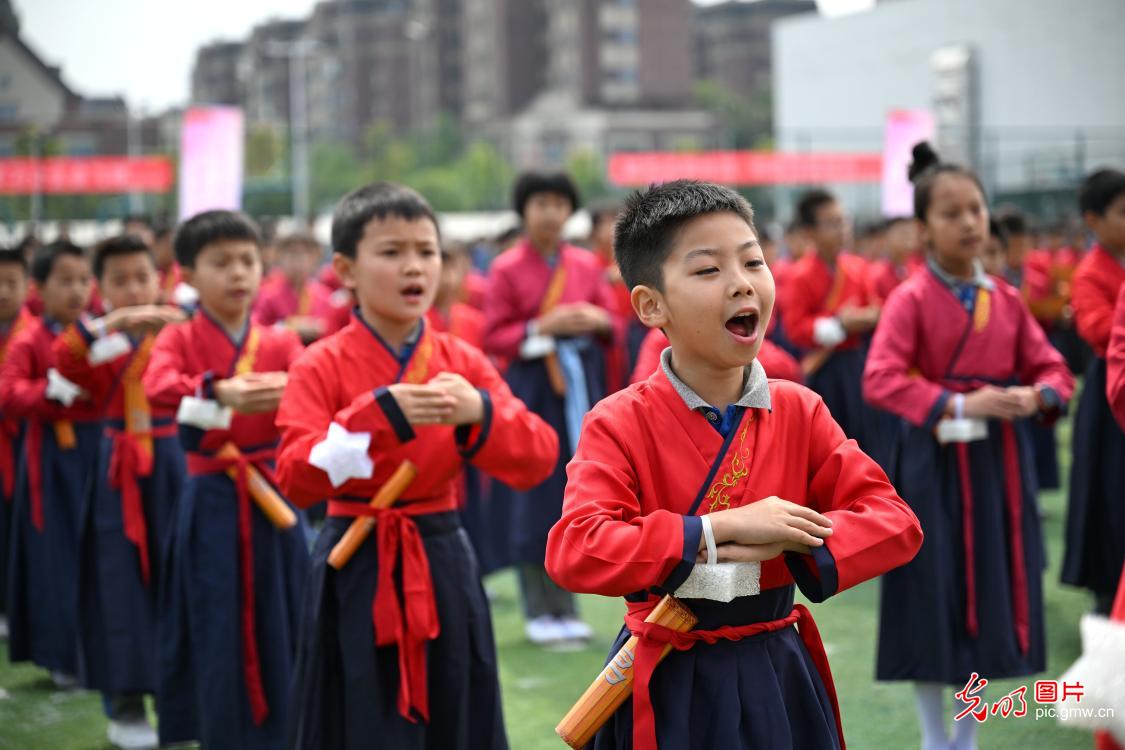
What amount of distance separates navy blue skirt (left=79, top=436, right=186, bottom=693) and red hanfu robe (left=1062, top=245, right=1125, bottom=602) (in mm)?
3374

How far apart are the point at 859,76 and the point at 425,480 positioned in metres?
26.5

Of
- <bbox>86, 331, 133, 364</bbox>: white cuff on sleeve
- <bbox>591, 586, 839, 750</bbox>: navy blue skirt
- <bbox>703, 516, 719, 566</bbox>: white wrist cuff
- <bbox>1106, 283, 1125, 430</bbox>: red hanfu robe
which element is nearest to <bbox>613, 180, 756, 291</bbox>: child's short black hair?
<bbox>703, 516, 719, 566</bbox>: white wrist cuff

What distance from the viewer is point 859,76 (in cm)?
2816

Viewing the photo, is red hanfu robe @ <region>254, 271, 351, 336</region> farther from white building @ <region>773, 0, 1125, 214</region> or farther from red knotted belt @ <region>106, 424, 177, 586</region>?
white building @ <region>773, 0, 1125, 214</region>

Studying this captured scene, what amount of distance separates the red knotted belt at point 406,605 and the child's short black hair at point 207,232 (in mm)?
1289

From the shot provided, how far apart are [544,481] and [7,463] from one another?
8.48ft

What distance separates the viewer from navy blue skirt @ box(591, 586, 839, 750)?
2316mm

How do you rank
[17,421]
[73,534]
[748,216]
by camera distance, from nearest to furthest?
1. [748,216]
2. [73,534]
3. [17,421]

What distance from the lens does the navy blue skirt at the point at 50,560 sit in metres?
5.38

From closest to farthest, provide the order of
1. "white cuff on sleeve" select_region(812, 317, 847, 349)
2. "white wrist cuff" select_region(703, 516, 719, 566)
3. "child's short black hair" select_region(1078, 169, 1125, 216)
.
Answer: "white wrist cuff" select_region(703, 516, 719, 566) < "child's short black hair" select_region(1078, 169, 1125, 216) < "white cuff on sleeve" select_region(812, 317, 847, 349)

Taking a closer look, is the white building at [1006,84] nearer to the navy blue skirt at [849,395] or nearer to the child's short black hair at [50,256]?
the navy blue skirt at [849,395]

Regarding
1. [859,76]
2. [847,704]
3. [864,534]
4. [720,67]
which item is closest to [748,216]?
[864,534]

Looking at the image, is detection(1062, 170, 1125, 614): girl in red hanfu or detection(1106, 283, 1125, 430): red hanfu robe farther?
detection(1062, 170, 1125, 614): girl in red hanfu

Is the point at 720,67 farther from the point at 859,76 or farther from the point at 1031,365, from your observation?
the point at 1031,365
